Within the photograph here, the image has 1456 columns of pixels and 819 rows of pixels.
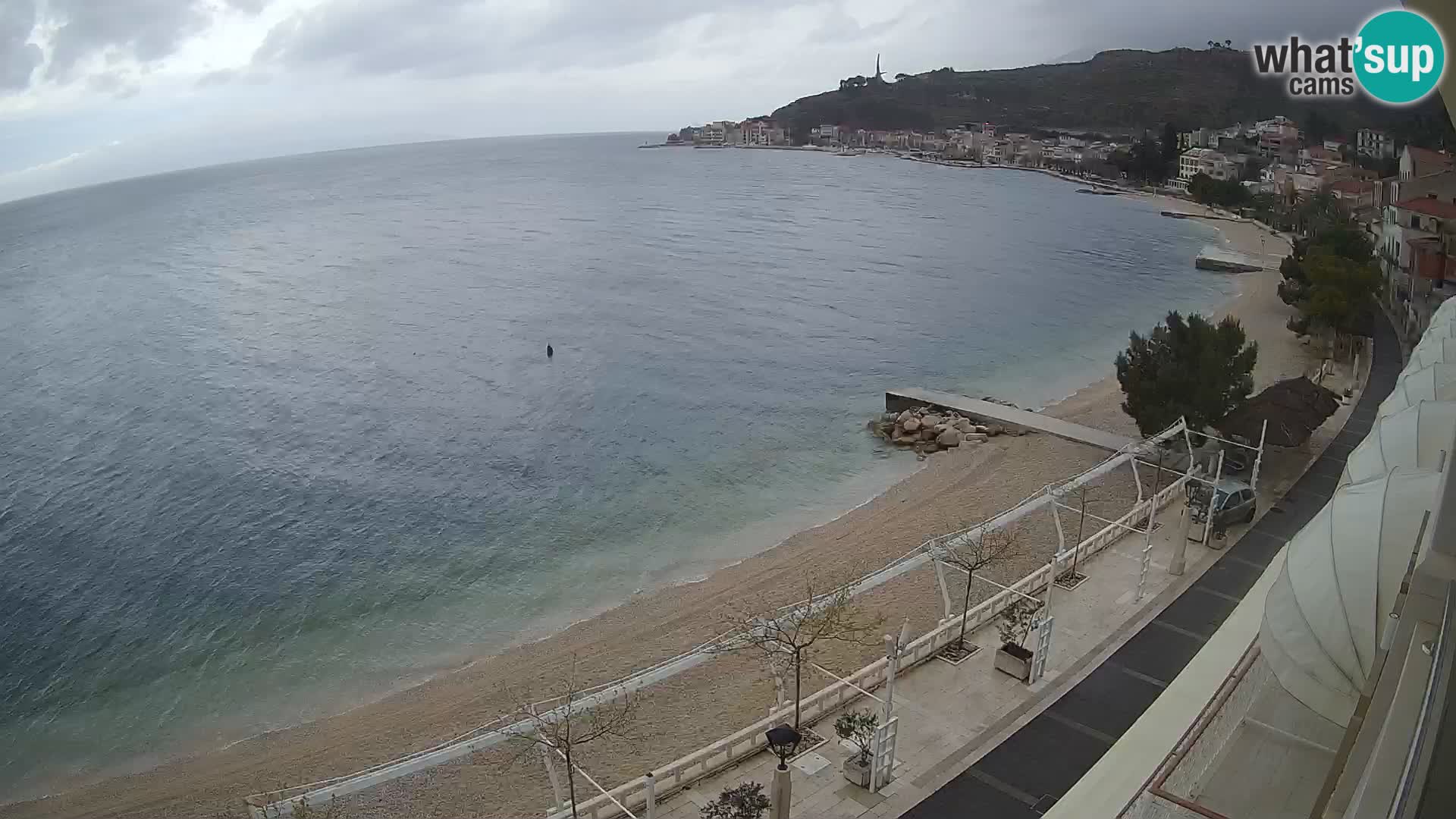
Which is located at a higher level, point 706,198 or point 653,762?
point 706,198

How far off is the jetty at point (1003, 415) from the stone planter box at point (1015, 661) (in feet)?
49.2

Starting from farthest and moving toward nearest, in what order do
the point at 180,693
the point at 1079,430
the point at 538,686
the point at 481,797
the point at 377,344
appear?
the point at 377,344 < the point at 1079,430 < the point at 180,693 < the point at 538,686 < the point at 481,797

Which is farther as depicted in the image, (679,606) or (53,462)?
(53,462)

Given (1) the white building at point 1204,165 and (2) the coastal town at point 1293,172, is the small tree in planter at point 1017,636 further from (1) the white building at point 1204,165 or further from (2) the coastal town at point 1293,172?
(1) the white building at point 1204,165

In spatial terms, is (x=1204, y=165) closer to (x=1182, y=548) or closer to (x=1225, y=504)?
(x=1225, y=504)

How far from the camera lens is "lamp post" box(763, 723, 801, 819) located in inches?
424

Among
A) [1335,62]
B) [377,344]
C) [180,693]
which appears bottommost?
[180,693]

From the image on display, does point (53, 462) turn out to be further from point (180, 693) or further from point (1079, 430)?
point (1079, 430)

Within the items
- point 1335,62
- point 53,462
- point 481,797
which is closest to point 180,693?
point 481,797

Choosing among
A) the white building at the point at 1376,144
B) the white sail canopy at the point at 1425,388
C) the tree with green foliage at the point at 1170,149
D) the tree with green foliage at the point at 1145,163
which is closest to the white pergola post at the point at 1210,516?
the white sail canopy at the point at 1425,388

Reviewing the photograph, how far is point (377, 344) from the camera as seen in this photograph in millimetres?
51219

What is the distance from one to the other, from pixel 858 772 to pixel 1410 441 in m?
8.51

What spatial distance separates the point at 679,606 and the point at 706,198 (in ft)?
370

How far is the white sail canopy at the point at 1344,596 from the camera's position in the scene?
25.8 feet
